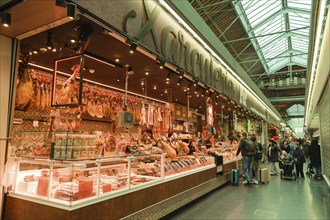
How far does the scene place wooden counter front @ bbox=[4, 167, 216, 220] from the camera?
2.92 meters

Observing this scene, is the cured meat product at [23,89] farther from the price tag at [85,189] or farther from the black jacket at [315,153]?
the black jacket at [315,153]

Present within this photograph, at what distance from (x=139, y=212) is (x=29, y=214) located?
5.08ft

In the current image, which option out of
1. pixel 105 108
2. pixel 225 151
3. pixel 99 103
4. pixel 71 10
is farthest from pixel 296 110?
pixel 71 10

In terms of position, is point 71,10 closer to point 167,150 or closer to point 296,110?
point 167,150

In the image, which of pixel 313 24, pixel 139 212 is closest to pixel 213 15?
pixel 313 24

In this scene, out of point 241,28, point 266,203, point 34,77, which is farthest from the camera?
point 241,28

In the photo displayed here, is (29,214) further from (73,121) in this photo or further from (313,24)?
(313,24)

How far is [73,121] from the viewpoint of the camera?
153 inches

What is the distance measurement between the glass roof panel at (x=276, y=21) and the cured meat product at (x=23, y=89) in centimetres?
1111

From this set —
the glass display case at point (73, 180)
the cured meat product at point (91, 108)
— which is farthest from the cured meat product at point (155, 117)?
Answer: the glass display case at point (73, 180)

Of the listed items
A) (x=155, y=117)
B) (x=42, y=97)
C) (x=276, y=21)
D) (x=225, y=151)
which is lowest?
(x=225, y=151)

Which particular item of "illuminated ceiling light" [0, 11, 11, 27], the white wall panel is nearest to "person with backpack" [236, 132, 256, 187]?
the white wall panel

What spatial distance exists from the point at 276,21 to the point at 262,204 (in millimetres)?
14125

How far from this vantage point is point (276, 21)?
16328 millimetres
